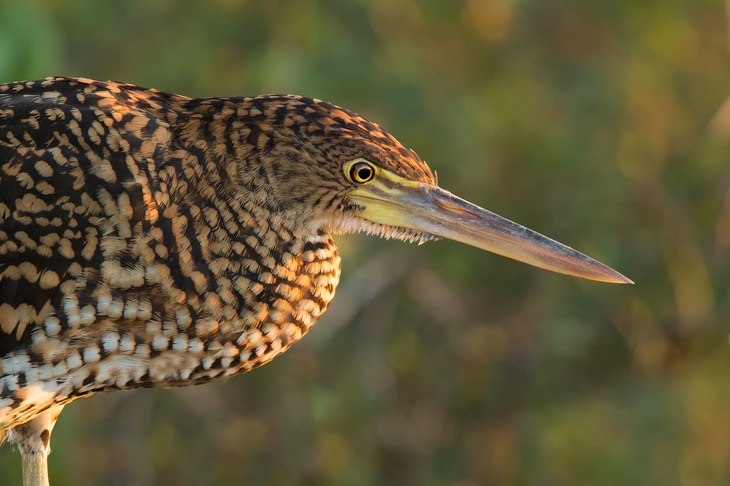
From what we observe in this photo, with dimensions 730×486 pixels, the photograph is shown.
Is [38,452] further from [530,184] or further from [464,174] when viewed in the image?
[530,184]

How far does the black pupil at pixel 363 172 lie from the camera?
395cm

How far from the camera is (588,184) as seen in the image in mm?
8250

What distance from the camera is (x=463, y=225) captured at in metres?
4.03

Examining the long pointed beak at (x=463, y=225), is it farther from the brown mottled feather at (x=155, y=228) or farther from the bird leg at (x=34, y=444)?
the bird leg at (x=34, y=444)

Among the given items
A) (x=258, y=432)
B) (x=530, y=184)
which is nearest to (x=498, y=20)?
(x=530, y=184)

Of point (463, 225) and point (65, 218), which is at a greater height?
point (463, 225)

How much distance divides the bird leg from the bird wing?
21.9 inches

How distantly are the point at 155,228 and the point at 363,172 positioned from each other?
2.06 ft

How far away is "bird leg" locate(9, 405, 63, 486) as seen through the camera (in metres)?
4.35

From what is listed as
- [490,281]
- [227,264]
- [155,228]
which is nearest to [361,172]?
[227,264]

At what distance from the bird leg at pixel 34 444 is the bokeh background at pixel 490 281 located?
358cm

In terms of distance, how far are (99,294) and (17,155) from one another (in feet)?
1.55

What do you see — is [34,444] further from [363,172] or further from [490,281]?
[490,281]

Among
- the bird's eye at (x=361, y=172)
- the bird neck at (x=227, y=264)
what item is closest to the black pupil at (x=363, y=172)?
the bird's eye at (x=361, y=172)
